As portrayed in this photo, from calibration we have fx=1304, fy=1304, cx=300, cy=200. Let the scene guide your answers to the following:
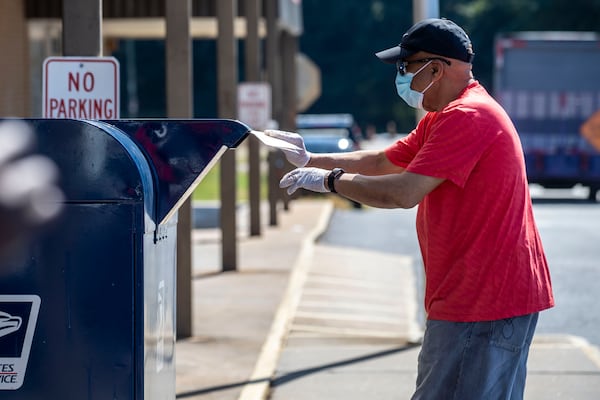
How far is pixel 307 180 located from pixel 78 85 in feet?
10.3

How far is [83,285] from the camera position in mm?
4656

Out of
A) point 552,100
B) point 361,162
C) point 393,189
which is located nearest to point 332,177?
point 393,189

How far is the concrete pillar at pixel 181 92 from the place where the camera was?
398 inches

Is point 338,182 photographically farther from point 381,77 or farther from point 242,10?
point 381,77

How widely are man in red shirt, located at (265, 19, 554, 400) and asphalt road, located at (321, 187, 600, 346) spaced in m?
6.24

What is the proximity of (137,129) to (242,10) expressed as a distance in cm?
1373

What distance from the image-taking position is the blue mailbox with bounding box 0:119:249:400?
4641 mm

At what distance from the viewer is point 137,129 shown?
16.0 ft

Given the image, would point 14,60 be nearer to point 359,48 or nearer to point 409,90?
point 409,90

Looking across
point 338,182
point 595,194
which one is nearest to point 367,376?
point 338,182

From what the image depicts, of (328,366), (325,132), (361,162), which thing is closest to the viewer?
(361,162)

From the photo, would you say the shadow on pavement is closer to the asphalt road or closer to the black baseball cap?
the asphalt road

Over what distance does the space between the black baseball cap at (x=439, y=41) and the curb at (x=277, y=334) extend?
3.59 meters

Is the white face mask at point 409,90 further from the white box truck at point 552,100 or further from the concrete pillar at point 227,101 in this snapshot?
the white box truck at point 552,100
